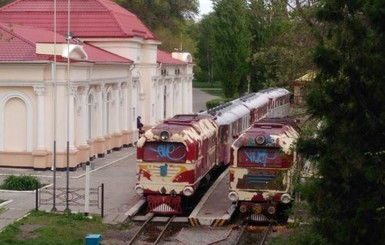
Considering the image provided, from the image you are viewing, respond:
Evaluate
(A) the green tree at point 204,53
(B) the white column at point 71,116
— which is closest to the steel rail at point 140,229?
(B) the white column at point 71,116

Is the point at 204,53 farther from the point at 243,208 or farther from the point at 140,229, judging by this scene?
the point at 140,229

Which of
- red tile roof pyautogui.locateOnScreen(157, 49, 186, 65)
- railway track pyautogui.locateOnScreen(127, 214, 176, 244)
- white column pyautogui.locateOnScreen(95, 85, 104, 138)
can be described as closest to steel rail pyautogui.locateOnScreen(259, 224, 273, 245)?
railway track pyautogui.locateOnScreen(127, 214, 176, 244)

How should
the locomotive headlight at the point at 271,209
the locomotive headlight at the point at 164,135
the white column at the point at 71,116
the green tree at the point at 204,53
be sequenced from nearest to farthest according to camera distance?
the locomotive headlight at the point at 271,209 < the locomotive headlight at the point at 164,135 < the white column at the point at 71,116 < the green tree at the point at 204,53

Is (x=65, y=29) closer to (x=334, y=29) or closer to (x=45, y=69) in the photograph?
(x=45, y=69)

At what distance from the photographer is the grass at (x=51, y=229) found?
21.3m

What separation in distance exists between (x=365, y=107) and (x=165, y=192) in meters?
13.2

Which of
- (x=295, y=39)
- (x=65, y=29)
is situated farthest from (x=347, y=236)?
(x=65, y=29)

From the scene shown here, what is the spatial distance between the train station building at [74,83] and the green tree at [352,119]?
50.5 ft

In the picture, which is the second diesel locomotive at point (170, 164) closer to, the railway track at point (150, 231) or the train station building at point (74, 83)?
the railway track at point (150, 231)

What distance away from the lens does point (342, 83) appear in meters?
12.0

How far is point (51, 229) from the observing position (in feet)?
73.7

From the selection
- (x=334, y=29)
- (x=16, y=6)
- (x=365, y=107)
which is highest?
(x=16, y=6)

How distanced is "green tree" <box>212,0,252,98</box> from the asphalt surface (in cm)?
2585

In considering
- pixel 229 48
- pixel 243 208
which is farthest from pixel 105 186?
pixel 229 48
